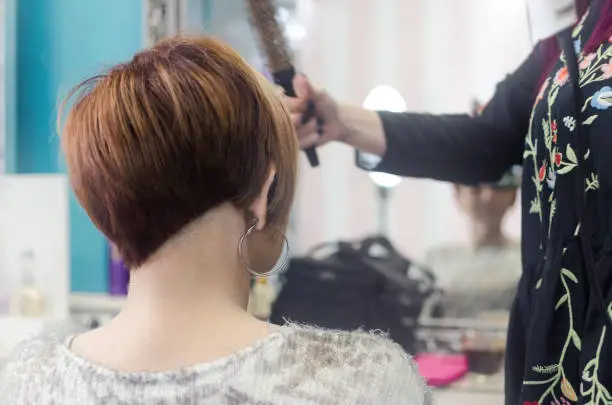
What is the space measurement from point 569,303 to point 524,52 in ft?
1.83

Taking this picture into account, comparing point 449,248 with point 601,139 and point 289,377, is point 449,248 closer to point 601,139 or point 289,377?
point 601,139

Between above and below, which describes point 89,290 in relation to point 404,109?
below

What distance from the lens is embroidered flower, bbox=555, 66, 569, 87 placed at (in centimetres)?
79

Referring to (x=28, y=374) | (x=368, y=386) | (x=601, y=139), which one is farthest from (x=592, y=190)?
(x=28, y=374)

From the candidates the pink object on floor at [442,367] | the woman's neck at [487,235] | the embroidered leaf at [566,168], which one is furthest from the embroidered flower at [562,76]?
the pink object on floor at [442,367]

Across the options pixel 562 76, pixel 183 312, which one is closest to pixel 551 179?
pixel 562 76

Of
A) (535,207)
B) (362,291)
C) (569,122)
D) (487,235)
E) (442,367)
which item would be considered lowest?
(442,367)

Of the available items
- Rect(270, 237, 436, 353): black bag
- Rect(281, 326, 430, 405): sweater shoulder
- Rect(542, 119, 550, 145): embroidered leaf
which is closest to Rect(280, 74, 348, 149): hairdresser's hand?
Rect(270, 237, 436, 353): black bag

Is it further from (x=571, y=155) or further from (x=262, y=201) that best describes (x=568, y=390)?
(x=262, y=201)

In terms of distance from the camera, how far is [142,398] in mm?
594

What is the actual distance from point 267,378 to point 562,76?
496mm

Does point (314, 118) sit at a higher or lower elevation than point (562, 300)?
higher

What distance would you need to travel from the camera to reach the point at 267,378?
592mm

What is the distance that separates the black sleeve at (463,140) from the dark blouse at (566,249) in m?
0.18
